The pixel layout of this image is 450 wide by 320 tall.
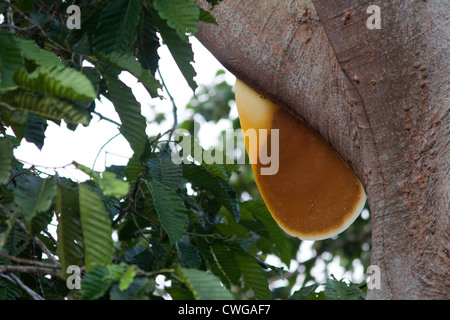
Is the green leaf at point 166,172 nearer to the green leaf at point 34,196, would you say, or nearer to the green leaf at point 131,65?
the green leaf at point 131,65

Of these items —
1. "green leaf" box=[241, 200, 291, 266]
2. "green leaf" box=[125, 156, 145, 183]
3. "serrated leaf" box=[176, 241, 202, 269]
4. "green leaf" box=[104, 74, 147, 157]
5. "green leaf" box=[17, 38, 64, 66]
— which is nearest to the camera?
"green leaf" box=[17, 38, 64, 66]

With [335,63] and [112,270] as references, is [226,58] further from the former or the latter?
[112,270]

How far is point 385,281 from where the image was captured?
1088mm

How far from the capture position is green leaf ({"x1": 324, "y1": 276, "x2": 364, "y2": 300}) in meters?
1.09

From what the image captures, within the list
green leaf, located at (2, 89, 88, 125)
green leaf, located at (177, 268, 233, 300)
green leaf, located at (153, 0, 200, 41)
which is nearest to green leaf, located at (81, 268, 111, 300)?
green leaf, located at (177, 268, 233, 300)

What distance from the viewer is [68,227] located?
1054 mm

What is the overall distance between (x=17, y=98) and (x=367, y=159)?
710mm

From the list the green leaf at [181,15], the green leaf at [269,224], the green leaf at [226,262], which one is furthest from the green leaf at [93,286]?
the green leaf at [269,224]

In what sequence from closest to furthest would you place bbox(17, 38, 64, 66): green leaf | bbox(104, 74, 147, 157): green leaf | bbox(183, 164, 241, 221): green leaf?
bbox(17, 38, 64, 66): green leaf, bbox(104, 74, 147, 157): green leaf, bbox(183, 164, 241, 221): green leaf

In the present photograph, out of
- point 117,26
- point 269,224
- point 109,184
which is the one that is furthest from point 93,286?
point 269,224

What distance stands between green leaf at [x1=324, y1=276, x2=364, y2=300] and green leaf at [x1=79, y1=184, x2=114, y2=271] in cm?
44

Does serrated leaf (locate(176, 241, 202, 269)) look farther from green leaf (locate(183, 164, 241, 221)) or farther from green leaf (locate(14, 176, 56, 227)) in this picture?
green leaf (locate(14, 176, 56, 227))

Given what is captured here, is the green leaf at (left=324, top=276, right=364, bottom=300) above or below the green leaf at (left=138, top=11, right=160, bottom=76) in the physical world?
below

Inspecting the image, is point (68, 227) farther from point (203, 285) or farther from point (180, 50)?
point (180, 50)
